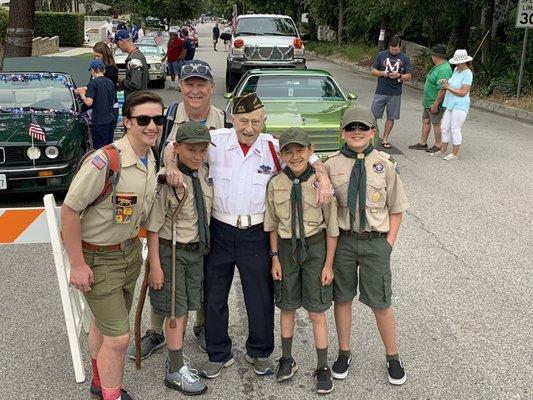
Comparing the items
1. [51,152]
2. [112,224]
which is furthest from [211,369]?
[51,152]

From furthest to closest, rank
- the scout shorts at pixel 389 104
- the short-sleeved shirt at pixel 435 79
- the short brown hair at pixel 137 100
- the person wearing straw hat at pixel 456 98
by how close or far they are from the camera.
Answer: the scout shorts at pixel 389 104, the short-sleeved shirt at pixel 435 79, the person wearing straw hat at pixel 456 98, the short brown hair at pixel 137 100

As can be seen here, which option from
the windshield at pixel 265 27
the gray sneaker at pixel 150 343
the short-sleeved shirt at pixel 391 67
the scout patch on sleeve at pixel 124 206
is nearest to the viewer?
the scout patch on sleeve at pixel 124 206

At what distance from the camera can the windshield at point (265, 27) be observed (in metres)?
17.2

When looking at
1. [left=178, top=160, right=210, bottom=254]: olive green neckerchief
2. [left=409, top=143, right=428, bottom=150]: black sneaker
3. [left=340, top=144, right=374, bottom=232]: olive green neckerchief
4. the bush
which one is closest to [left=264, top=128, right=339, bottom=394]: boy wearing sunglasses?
[left=340, top=144, right=374, bottom=232]: olive green neckerchief

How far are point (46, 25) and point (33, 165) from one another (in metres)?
32.7

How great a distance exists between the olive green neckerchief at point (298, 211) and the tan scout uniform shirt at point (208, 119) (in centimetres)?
72

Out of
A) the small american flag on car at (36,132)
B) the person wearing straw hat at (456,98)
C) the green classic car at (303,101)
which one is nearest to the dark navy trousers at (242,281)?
the green classic car at (303,101)

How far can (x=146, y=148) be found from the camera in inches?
121

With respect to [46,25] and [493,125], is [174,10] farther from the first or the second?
[493,125]

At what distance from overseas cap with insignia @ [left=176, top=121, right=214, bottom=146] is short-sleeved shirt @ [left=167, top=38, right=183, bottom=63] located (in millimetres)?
14720

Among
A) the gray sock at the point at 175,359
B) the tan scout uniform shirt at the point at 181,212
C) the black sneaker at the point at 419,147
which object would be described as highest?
the tan scout uniform shirt at the point at 181,212

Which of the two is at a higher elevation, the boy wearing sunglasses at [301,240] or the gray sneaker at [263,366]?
the boy wearing sunglasses at [301,240]

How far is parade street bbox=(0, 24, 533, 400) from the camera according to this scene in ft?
11.7

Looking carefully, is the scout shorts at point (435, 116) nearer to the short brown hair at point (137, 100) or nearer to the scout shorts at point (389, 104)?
the scout shorts at point (389, 104)
